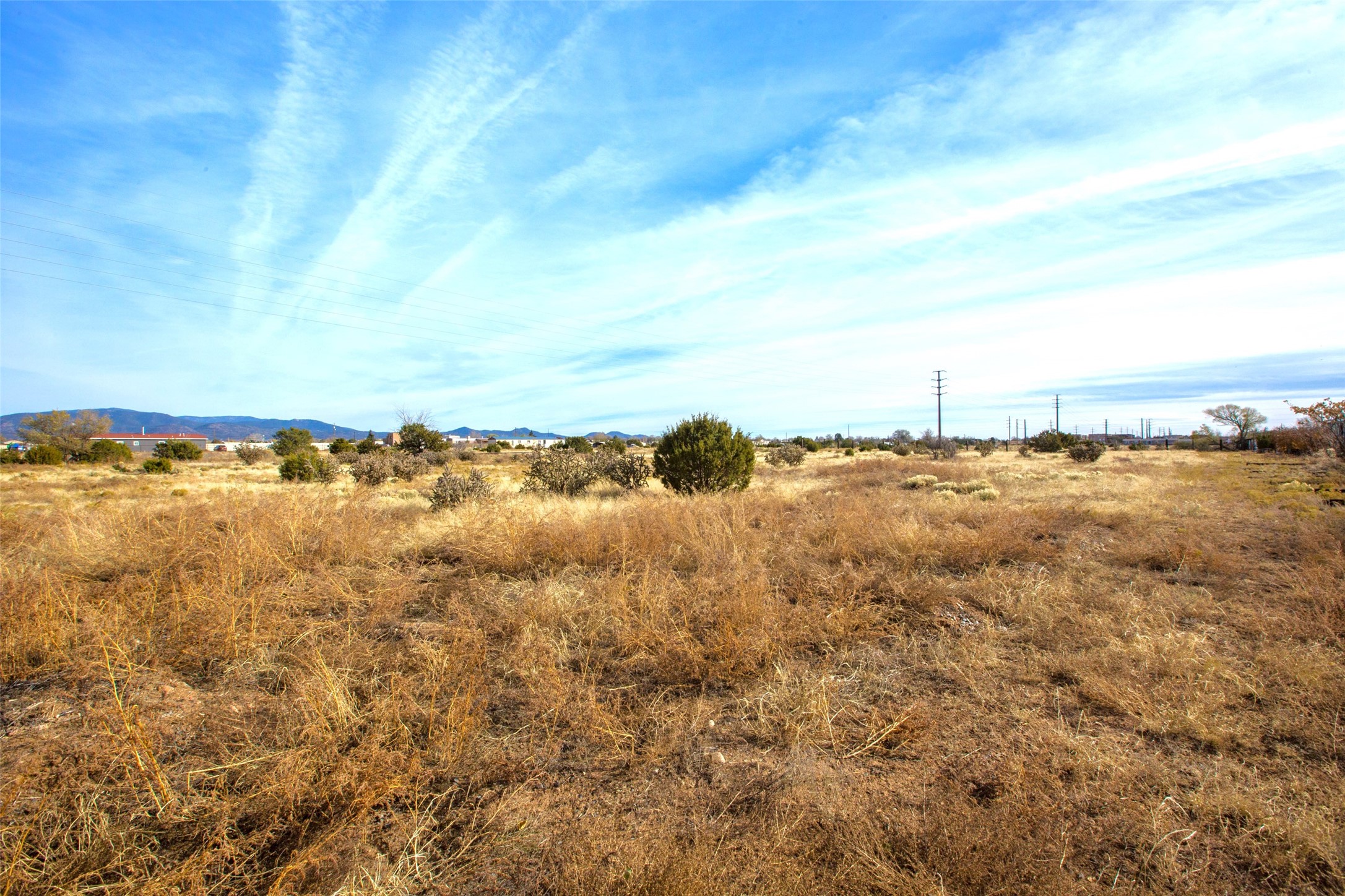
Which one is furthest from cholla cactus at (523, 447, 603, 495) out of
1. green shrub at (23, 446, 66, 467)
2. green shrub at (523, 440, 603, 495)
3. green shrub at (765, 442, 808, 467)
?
green shrub at (23, 446, 66, 467)

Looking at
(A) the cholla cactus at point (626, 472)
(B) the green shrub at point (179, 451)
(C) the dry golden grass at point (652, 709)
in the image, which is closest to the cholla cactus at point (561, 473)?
(A) the cholla cactus at point (626, 472)

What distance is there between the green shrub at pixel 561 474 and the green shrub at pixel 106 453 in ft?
144

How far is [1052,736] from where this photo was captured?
11.9ft

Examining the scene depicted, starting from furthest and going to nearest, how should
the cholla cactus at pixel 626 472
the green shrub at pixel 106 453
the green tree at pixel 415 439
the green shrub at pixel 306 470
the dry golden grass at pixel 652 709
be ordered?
1. the green shrub at pixel 106 453
2. the green tree at pixel 415 439
3. the green shrub at pixel 306 470
4. the cholla cactus at pixel 626 472
5. the dry golden grass at pixel 652 709

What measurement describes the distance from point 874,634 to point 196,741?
16.2 feet

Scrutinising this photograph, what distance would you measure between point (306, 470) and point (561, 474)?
14.9 m

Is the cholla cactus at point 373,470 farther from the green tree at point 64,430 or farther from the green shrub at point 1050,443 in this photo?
the green shrub at point 1050,443

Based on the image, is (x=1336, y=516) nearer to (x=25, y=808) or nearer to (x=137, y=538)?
(x=25, y=808)

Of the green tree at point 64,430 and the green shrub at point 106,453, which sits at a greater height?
the green tree at point 64,430

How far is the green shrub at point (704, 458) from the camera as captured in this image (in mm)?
16047

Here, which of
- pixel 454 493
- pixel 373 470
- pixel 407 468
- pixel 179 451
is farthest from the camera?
pixel 179 451

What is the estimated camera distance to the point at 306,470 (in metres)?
24.9

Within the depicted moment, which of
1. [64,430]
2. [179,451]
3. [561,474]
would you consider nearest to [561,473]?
[561,474]

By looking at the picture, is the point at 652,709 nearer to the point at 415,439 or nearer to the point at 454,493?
the point at 454,493
